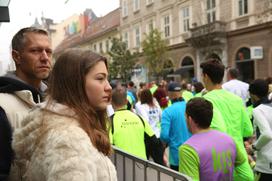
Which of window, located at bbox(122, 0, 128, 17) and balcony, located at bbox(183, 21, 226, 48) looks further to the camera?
window, located at bbox(122, 0, 128, 17)

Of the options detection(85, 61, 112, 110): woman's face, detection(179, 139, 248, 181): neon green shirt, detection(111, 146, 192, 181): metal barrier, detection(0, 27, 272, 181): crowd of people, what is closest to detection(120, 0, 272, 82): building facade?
detection(0, 27, 272, 181): crowd of people

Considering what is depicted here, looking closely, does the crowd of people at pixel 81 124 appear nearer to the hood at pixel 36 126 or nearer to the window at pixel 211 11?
the hood at pixel 36 126

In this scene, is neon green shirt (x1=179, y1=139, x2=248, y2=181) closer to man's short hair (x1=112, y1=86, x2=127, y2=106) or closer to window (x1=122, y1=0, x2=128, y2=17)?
man's short hair (x1=112, y1=86, x2=127, y2=106)

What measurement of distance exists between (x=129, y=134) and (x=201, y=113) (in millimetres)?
1229

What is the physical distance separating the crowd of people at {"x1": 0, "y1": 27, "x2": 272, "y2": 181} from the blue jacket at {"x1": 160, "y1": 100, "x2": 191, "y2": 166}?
27.8 inches

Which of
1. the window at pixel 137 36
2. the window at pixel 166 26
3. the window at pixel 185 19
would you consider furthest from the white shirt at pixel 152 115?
the window at pixel 137 36

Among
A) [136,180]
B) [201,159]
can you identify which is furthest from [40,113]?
[201,159]

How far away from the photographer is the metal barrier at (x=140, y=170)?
186 cm

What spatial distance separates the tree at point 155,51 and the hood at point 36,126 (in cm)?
2411

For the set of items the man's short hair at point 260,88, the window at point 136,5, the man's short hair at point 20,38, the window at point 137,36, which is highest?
the window at point 136,5

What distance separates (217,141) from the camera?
2.82m

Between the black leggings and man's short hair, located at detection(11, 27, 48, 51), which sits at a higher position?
man's short hair, located at detection(11, 27, 48, 51)

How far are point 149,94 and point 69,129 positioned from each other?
5084 millimetres

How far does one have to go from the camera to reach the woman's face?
158 cm
